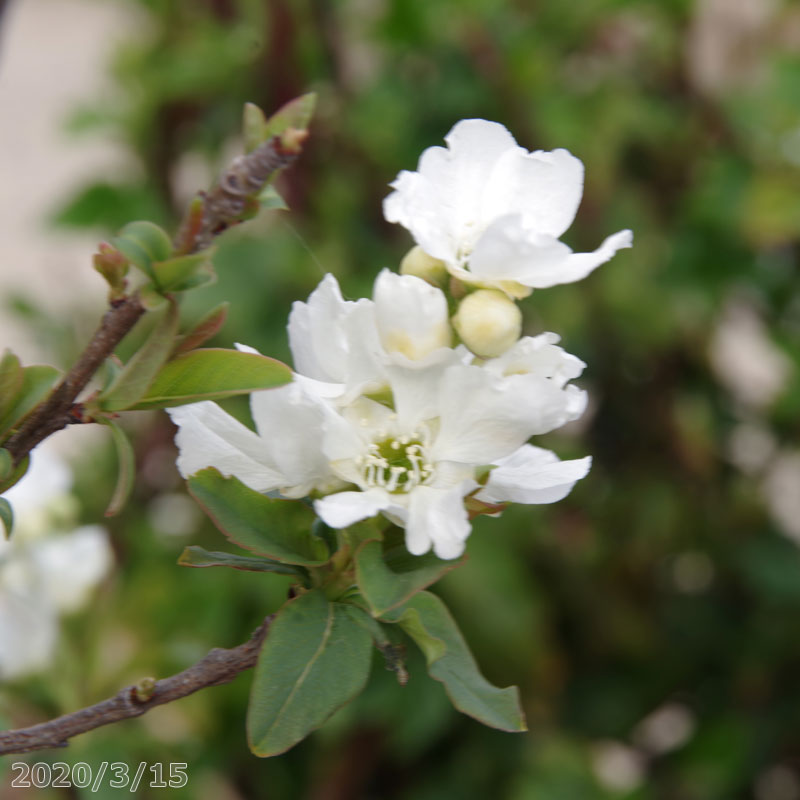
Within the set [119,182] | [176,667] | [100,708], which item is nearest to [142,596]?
[176,667]

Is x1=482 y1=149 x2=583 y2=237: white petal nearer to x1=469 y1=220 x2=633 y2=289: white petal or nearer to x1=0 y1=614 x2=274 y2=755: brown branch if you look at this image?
x1=469 y1=220 x2=633 y2=289: white petal

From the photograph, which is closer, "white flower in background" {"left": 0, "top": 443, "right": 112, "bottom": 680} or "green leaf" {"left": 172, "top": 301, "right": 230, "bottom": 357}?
"green leaf" {"left": 172, "top": 301, "right": 230, "bottom": 357}

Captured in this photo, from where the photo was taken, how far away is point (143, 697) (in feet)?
0.93

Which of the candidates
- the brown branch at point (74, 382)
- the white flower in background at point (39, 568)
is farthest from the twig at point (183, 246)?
the white flower in background at point (39, 568)

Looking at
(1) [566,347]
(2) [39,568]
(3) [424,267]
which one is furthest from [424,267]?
(1) [566,347]

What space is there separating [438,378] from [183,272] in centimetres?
7

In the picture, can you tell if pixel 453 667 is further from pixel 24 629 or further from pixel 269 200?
pixel 24 629

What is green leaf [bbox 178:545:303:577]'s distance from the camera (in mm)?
285

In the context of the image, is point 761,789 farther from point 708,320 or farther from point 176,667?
point 176,667

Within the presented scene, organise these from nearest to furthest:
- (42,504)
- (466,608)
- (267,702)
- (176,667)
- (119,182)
Result: (267,702) < (42,504) < (176,667) < (466,608) < (119,182)

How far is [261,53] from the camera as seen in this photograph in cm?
91

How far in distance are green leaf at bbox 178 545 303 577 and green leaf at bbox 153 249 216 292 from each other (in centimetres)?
8

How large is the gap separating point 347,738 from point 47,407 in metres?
0.68

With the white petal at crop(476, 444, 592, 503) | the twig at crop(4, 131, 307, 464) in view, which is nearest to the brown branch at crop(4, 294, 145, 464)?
the twig at crop(4, 131, 307, 464)
